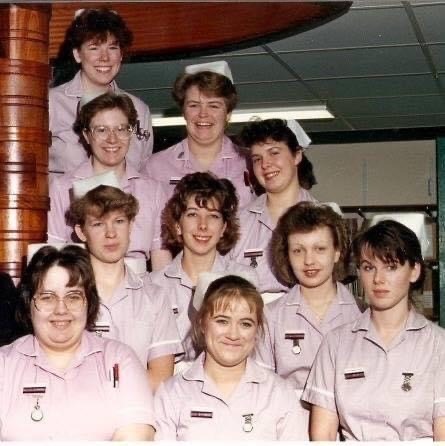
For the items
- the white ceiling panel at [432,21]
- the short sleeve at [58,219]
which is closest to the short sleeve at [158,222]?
the short sleeve at [58,219]

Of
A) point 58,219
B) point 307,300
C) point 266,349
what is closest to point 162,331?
point 266,349

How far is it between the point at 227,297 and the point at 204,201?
1.36 feet

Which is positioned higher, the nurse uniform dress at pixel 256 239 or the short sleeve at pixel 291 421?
the nurse uniform dress at pixel 256 239

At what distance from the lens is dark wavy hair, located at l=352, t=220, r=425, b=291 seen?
173 centimetres

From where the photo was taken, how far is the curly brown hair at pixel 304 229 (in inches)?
76.4

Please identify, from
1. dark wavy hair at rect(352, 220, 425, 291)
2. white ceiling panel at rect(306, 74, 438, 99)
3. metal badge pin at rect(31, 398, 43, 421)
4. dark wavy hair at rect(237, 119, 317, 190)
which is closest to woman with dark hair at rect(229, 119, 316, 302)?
dark wavy hair at rect(237, 119, 317, 190)

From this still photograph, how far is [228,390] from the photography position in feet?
5.53

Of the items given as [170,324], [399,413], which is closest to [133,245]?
[170,324]

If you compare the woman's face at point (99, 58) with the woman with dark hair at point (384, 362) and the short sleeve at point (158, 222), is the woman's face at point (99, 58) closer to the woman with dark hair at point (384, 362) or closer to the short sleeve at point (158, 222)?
the short sleeve at point (158, 222)

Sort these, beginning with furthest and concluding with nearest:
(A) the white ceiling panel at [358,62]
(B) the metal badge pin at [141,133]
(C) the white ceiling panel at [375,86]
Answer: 1. (C) the white ceiling panel at [375,86]
2. (A) the white ceiling panel at [358,62]
3. (B) the metal badge pin at [141,133]

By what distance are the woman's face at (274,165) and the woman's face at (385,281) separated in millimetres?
487

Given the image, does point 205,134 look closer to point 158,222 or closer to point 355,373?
point 158,222

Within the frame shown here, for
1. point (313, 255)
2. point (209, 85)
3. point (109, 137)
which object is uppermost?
point (209, 85)

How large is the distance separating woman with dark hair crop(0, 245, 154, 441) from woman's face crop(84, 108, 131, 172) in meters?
0.51
